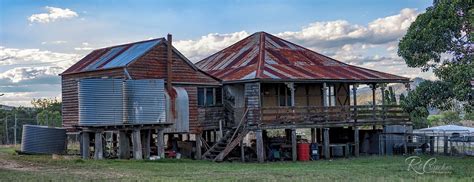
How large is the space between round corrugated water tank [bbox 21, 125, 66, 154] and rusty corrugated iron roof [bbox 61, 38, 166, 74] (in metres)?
3.24

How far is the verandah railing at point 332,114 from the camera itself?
3234cm

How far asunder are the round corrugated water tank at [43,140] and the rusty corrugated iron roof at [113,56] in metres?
3.24

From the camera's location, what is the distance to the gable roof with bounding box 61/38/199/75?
30.6m

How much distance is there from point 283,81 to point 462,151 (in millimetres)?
10150

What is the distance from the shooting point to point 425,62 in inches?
1123

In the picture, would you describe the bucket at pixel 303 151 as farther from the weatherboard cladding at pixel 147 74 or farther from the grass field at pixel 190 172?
the grass field at pixel 190 172

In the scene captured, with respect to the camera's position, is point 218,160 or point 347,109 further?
point 347,109

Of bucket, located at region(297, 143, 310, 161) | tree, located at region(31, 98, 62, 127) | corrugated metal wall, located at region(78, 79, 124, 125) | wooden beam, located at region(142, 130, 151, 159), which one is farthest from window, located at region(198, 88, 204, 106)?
tree, located at region(31, 98, 62, 127)

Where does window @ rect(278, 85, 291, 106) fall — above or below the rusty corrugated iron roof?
below

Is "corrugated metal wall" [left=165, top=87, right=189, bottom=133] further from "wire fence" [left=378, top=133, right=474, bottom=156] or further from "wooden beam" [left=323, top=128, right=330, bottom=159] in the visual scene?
"wire fence" [left=378, top=133, right=474, bottom=156]

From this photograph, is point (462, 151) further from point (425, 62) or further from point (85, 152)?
point (85, 152)

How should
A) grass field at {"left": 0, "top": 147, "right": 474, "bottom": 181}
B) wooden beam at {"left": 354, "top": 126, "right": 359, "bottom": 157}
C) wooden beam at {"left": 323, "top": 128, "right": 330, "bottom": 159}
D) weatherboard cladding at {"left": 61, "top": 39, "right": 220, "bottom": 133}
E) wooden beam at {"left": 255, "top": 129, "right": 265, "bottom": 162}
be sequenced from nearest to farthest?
grass field at {"left": 0, "top": 147, "right": 474, "bottom": 181}, weatherboard cladding at {"left": 61, "top": 39, "right": 220, "bottom": 133}, wooden beam at {"left": 255, "top": 129, "right": 265, "bottom": 162}, wooden beam at {"left": 323, "top": 128, "right": 330, "bottom": 159}, wooden beam at {"left": 354, "top": 126, "right": 359, "bottom": 157}

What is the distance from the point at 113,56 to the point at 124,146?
Answer: 16.8ft

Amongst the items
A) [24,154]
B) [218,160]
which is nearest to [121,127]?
[218,160]
